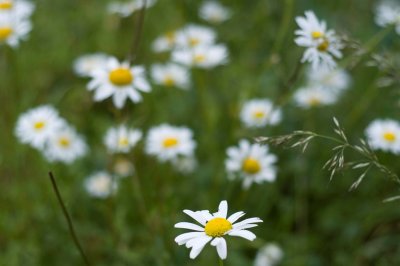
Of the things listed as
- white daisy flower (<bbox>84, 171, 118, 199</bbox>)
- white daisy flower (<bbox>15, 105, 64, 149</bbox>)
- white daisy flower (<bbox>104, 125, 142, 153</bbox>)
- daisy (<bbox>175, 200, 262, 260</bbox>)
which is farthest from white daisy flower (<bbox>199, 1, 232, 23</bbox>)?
daisy (<bbox>175, 200, 262, 260</bbox>)

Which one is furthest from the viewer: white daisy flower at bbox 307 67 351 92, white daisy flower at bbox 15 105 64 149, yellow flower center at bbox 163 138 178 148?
white daisy flower at bbox 307 67 351 92

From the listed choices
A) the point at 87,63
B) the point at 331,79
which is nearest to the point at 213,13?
the point at 87,63

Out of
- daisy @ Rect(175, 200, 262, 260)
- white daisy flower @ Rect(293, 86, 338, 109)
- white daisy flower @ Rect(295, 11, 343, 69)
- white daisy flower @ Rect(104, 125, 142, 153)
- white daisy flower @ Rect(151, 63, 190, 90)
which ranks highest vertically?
white daisy flower @ Rect(151, 63, 190, 90)

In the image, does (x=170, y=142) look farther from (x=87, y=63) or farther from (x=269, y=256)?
(x=87, y=63)

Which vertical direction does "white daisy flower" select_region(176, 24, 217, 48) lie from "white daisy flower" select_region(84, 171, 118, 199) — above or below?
above

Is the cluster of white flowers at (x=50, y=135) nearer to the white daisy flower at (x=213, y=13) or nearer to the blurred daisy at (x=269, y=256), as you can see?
the blurred daisy at (x=269, y=256)

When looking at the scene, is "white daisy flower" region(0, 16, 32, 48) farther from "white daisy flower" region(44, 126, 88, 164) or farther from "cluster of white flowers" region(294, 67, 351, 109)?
"cluster of white flowers" region(294, 67, 351, 109)

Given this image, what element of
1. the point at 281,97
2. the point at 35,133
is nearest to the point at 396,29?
the point at 281,97
